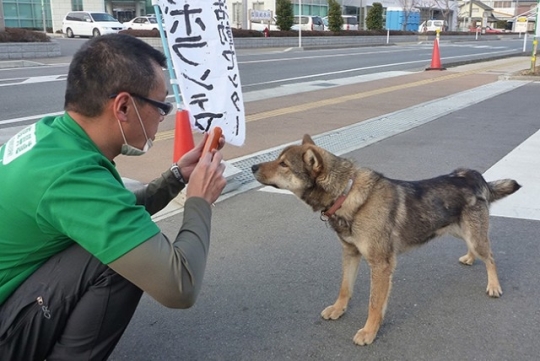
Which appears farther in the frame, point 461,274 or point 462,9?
point 462,9

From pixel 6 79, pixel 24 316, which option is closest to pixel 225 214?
pixel 24 316

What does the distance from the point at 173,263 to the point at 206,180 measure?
404 mm

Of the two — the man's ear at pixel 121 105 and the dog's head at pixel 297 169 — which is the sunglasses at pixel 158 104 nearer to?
the man's ear at pixel 121 105

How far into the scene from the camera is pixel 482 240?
3.51 metres

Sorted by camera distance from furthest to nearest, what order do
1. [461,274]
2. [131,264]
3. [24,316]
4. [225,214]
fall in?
[225,214], [461,274], [24,316], [131,264]

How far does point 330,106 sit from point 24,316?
933cm

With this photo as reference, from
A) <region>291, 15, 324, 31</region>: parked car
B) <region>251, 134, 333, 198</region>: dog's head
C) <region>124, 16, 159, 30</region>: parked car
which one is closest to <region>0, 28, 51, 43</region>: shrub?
<region>124, 16, 159, 30</region>: parked car

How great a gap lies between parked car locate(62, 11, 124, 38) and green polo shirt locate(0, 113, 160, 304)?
1287 inches

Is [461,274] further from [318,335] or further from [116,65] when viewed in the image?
[116,65]

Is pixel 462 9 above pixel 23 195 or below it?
above

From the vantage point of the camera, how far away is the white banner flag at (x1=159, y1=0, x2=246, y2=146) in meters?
4.38

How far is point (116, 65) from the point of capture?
1874 mm

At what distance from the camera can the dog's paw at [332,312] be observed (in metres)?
3.25

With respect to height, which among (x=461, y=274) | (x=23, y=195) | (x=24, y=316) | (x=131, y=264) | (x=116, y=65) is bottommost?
(x=461, y=274)
